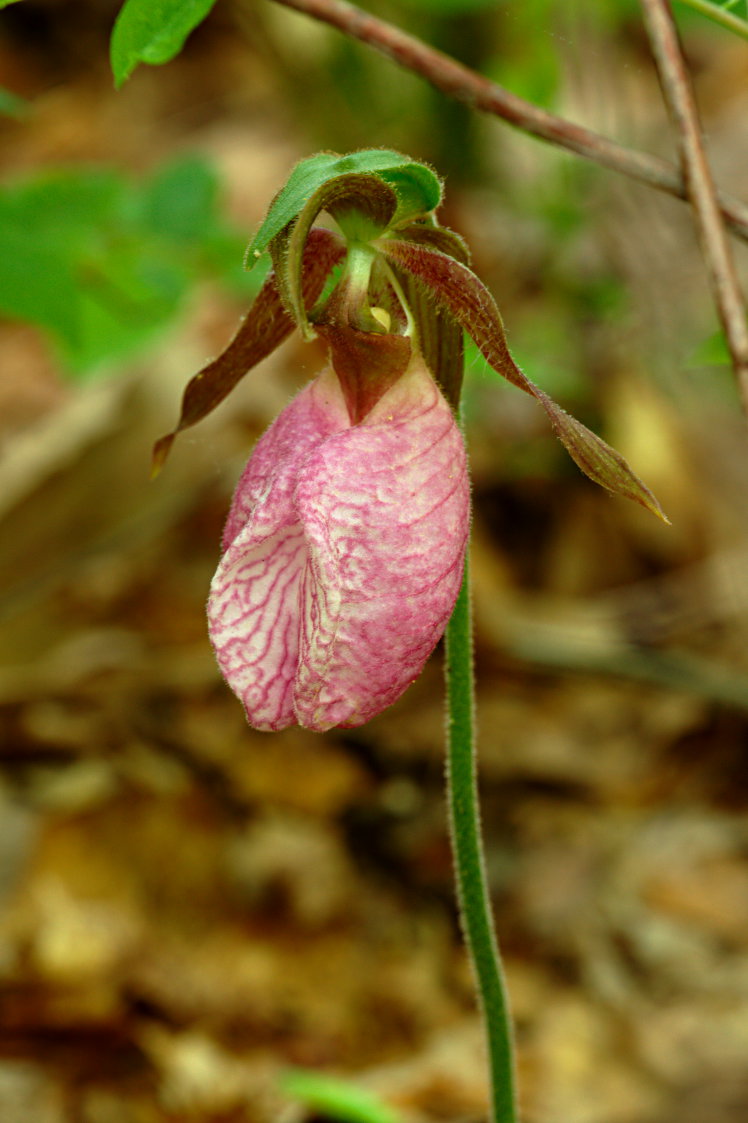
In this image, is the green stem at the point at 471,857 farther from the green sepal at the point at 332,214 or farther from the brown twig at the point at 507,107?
the brown twig at the point at 507,107

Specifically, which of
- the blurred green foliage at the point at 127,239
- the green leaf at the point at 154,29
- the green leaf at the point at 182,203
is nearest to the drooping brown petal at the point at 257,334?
the green leaf at the point at 154,29

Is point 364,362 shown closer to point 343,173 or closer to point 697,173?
point 343,173

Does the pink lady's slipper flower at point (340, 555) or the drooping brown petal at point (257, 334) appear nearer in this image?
the pink lady's slipper flower at point (340, 555)

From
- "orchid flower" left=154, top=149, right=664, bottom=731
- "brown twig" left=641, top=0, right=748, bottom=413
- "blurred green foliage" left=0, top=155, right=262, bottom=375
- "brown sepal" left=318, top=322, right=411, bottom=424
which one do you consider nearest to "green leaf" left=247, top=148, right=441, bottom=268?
"orchid flower" left=154, top=149, right=664, bottom=731

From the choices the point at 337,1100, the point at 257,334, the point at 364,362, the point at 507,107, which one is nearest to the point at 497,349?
the point at 364,362

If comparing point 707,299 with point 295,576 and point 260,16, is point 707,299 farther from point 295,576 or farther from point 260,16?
point 295,576

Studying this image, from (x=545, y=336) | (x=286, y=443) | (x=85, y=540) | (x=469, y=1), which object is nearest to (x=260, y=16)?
(x=469, y=1)
